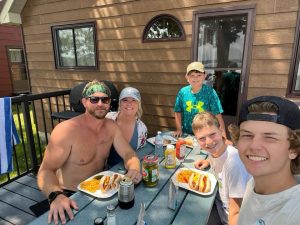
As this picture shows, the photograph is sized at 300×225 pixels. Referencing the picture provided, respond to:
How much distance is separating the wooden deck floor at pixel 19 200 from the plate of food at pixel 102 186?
4.54 ft

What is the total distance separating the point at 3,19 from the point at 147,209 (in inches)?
245

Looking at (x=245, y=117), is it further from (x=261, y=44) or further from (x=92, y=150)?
(x=261, y=44)

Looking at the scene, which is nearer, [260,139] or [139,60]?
[260,139]

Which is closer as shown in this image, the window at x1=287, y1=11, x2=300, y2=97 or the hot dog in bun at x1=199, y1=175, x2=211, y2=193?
the hot dog in bun at x1=199, y1=175, x2=211, y2=193

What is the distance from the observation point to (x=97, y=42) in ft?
15.3

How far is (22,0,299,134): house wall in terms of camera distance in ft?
10.2

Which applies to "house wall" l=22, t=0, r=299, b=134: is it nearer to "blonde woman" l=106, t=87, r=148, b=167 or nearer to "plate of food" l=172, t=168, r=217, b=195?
"blonde woman" l=106, t=87, r=148, b=167

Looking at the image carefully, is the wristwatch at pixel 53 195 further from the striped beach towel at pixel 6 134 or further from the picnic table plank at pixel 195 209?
the striped beach towel at pixel 6 134

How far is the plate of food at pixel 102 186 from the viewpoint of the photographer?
153 centimetres

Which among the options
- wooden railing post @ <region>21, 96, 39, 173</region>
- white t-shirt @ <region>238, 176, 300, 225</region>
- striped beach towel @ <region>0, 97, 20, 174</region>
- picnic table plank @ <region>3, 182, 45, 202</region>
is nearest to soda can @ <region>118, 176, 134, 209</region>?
white t-shirt @ <region>238, 176, 300, 225</region>

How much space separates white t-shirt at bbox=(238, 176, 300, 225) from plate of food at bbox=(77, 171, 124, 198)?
0.86 m

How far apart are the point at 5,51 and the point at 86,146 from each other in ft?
39.3

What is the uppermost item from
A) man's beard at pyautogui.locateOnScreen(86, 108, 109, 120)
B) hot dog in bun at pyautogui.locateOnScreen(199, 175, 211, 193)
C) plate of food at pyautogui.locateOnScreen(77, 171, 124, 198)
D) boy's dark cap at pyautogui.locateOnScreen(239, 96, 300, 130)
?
boy's dark cap at pyautogui.locateOnScreen(239, 96, 300, 130)

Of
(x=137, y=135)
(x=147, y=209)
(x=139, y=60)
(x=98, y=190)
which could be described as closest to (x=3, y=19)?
(x=139, y=60)
